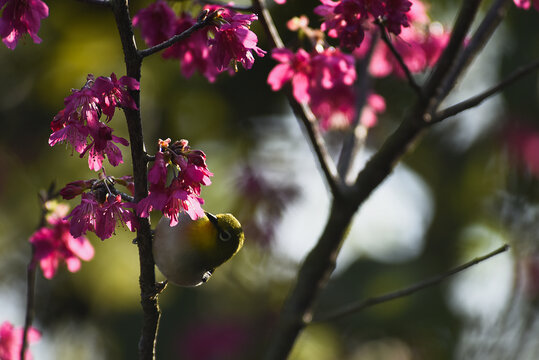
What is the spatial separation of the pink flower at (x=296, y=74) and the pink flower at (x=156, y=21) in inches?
15.1

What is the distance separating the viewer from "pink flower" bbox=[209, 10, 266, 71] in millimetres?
1684

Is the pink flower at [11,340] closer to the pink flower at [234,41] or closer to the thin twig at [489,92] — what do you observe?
the pink flower at [234,41]

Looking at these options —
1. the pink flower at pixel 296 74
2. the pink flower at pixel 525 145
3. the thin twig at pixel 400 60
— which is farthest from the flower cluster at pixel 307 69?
the pink flower at pixel 525 145

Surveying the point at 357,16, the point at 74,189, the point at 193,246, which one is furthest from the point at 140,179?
the point at 357,16

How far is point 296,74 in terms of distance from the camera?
224 centimetres

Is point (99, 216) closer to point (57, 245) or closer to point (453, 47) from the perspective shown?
point (57, 245)

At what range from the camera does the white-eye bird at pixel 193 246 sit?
194cm

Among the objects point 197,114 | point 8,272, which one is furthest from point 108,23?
point 8,272

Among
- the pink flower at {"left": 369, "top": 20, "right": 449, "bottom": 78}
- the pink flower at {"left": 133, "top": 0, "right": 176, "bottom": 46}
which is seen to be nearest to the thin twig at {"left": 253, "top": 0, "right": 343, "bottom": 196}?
the pink flower at {"left": 133, "top": 0, "right": 176, "bottom": 46}

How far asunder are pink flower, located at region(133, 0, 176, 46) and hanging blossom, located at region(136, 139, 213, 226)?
2.45ft

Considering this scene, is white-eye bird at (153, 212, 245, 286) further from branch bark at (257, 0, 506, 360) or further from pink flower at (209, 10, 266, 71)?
pink flower at (209, 10, 266, 71)

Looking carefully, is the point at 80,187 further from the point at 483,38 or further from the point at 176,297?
the point at 176,297

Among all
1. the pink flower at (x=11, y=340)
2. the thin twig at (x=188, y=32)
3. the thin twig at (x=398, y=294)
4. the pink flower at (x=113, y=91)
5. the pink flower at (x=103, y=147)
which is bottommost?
the pink flower at (x=11, y=340)

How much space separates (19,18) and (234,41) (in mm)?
540
